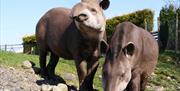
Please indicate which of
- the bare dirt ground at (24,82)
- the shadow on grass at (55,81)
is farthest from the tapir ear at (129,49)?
the shadow on grass at (55,81)

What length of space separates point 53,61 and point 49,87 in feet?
7.24

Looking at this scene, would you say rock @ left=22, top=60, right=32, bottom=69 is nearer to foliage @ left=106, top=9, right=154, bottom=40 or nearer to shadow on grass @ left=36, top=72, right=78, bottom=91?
shadow on grass @ left=36, top=72, right=78, bottom=91

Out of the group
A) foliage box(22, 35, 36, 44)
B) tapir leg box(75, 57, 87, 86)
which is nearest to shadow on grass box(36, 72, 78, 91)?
tapir leg box(75, 57, 87, 86)

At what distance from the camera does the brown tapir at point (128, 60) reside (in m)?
7.68

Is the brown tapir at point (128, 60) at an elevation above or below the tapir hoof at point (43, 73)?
above

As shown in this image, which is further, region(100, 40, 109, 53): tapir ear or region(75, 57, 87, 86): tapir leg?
region(75, 57, 87, 86): tapir leg

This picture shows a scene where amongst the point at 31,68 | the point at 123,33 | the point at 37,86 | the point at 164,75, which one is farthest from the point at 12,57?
the point at 123,33

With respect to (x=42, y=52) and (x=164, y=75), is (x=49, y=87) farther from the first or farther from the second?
(x=164, y=75)

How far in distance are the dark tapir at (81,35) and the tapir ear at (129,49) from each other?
1.58 metres

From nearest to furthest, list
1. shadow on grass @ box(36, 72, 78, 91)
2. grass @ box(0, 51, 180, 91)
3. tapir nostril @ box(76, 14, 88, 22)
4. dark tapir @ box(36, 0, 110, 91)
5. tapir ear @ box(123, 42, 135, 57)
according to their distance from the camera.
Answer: tapir ear @ box(123, 42, 135, 57)
tapir nostril @ box(76, 14, 88, 22)
dark tapir @ box(36, 0, 110, 91)
shadow on grass @ box(36, 72, 78, 91)
grass @ box(0, 51, 180, 91)

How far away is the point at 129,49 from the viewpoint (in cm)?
802

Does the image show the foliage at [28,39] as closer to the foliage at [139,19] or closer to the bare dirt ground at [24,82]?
the foliage at [139,19]

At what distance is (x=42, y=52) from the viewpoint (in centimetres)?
1263

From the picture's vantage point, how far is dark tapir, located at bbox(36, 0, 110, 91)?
372 inches
